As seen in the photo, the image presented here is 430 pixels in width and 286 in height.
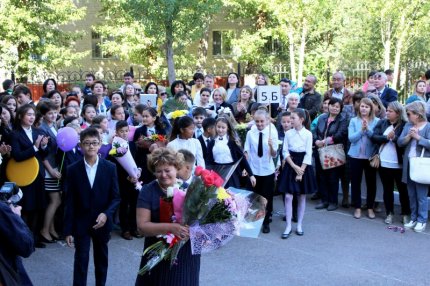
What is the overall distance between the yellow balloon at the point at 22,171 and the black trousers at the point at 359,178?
4945 mm

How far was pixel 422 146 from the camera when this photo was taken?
28.6ft

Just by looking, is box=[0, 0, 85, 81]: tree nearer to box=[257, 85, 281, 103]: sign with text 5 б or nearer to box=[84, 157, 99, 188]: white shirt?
box=[257, 85, 281, 103]: sign with text 5 б

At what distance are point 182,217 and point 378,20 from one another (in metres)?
23.8

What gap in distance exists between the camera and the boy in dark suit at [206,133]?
8.59 metres

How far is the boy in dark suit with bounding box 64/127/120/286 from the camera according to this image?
6070 mm

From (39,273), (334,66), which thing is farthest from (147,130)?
(334,66)

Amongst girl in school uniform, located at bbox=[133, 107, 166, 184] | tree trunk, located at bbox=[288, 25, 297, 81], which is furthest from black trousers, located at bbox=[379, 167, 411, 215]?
tree trunk, located at bbox=[288, 25, 297, 81]

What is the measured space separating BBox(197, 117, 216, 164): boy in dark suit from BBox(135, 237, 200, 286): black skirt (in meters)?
4.05

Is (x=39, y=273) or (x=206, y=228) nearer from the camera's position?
(x=206, y=228)

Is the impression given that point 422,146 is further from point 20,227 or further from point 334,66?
point 334,66

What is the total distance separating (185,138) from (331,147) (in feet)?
9.94

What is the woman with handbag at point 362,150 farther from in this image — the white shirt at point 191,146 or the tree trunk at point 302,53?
the tree trunk at point 302,53

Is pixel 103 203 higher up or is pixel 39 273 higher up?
pixel 103 203

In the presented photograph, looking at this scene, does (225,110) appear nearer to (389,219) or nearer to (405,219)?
(389,219)
